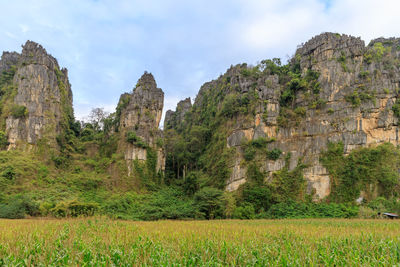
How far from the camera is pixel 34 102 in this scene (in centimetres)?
4106

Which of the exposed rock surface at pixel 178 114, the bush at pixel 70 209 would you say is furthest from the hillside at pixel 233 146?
the exposed rock surface at pixel 178 114

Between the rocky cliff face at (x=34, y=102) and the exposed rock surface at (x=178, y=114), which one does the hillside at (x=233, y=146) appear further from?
the exposed rock surface at (x=178, y=114)

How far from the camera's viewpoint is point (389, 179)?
3109 cm

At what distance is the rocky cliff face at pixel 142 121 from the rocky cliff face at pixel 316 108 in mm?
11858

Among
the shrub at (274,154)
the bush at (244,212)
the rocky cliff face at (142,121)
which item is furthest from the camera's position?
the rocky cliff face at (142,121)

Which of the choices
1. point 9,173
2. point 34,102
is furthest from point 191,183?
point 34,102

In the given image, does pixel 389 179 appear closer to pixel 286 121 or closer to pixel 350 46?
pixel 286 121

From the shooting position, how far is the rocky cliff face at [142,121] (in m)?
42.6

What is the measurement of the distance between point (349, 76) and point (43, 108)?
45.9m

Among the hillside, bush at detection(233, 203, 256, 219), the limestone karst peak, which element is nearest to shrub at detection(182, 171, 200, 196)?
the hillside

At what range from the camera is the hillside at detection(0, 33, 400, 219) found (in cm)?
3193

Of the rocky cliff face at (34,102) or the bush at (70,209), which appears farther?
the rocky cliff face at (34,102)

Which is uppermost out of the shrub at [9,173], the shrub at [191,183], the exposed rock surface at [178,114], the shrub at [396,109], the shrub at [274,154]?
the exposed rock surface at [178,114]

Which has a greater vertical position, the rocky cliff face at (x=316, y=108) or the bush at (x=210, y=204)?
the rocky cliff face at (x=316, y=108)
